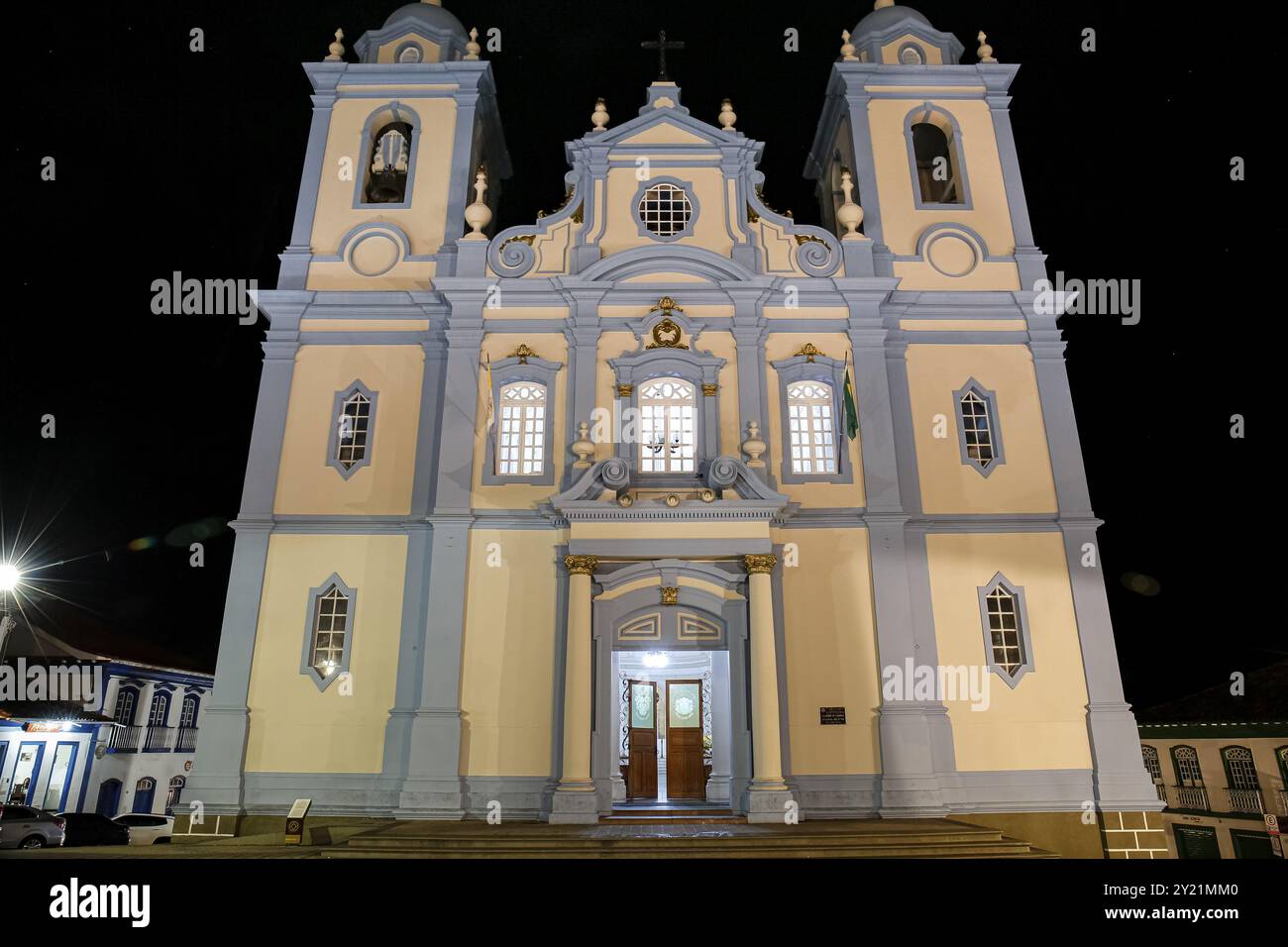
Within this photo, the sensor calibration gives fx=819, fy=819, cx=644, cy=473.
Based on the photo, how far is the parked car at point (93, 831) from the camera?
19250 millimetres

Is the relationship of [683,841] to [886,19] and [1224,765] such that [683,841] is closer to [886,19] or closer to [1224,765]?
[886,19]

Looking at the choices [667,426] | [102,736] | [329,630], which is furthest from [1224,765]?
[102,736]

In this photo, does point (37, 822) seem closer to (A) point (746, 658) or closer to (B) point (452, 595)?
(B) point (452, 595)

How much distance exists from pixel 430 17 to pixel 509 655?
47.7ft

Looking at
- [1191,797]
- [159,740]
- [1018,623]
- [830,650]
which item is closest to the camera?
[830,650]

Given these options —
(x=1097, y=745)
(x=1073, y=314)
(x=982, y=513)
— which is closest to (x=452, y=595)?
(x=982, y=513)

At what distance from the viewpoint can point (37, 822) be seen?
→ 56.1 ft

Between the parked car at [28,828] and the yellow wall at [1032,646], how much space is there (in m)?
18.2

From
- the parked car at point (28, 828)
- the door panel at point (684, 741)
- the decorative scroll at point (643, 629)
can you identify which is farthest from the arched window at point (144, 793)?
the decorative scroll at point (643, 629)

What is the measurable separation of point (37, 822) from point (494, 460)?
12750mm

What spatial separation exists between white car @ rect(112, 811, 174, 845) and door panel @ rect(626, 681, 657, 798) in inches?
496

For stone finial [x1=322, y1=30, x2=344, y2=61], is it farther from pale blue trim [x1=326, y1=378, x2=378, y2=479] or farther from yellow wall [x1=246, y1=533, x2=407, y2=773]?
yellow wall [x1=246, y1=533, x2=407, y2=773]

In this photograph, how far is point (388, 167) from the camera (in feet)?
57.7

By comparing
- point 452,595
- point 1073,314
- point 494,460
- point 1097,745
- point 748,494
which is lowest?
point 1097,745
